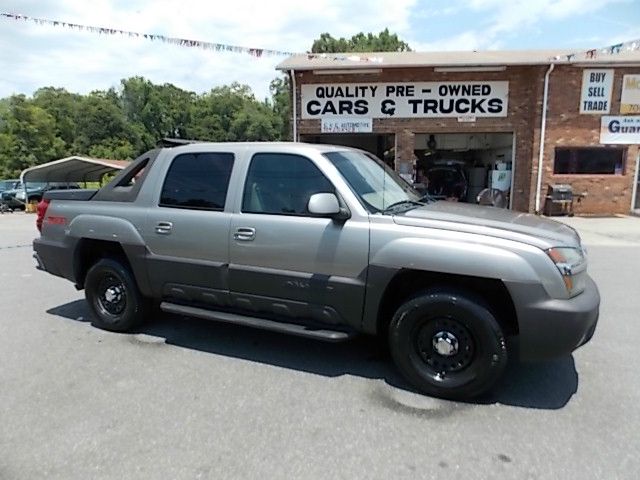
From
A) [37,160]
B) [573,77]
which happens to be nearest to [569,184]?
[573,77]

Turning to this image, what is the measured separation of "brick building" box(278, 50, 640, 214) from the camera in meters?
14.8

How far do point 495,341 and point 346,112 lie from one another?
44.7 feet

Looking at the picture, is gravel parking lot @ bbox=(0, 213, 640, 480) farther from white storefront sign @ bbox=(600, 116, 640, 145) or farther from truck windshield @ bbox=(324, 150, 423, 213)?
white storefront sign @ bbox=(600, 116, 640, 145)

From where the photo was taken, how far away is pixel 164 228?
4.15 meters

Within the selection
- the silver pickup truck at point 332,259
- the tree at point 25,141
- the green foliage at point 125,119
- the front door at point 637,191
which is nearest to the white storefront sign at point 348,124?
the front door at point 637,191

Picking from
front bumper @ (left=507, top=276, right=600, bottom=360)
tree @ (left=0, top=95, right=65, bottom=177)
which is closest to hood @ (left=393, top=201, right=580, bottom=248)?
front bumper @ (left=507, top=276, right=600, bottom=360)

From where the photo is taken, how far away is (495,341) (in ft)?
10.2

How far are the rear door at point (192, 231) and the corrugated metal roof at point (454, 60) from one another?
11.1m

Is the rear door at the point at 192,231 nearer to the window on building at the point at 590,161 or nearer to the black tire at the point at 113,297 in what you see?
the black tire at the point at 113,297

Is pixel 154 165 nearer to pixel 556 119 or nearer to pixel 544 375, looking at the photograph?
pixel 544 375

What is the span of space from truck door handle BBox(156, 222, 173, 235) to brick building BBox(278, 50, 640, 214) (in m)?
12.3

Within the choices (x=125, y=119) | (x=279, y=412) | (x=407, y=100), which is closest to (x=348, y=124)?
(x=407, y=100)

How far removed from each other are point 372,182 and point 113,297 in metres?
2.84

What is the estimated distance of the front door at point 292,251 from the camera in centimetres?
346
